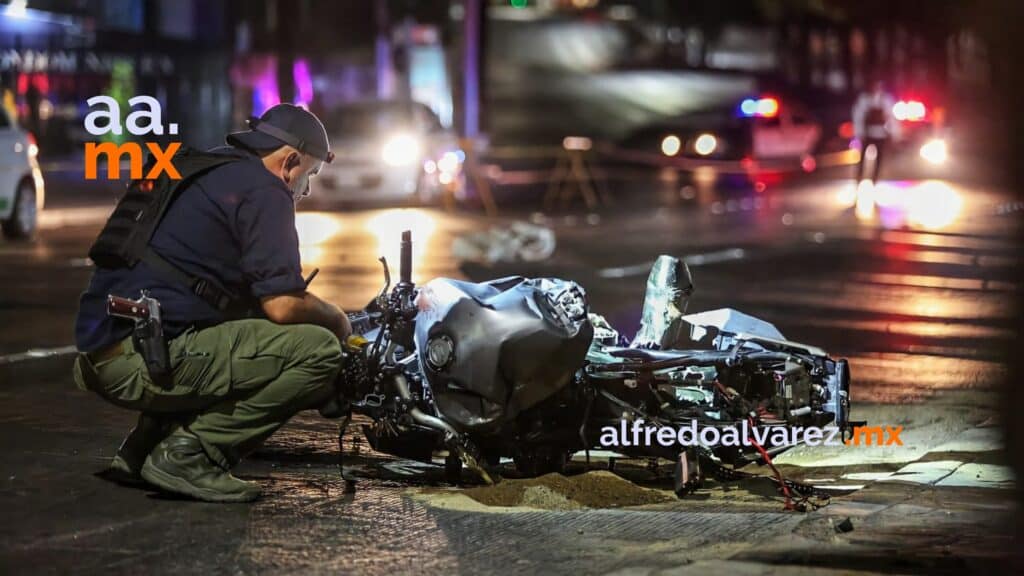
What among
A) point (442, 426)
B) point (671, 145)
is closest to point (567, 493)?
point (442, 426)

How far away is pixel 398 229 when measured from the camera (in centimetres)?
2105

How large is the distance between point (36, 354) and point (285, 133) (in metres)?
4.75

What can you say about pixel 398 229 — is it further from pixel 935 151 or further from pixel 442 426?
pixel 935 151

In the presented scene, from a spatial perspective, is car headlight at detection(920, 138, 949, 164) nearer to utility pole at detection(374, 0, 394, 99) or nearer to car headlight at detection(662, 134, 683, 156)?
car headlight at detection(662, 134, 683, 156)

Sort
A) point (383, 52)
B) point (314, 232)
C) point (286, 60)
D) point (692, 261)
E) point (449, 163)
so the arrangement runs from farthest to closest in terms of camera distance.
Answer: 1. point (383, 52)
2. point (286, 60)
3. point (449, 163)
4. point (314, 232)
5. point (692, 261)

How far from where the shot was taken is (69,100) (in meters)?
39.7

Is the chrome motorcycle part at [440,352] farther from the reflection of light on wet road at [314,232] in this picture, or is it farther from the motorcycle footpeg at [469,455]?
the reflection of light on wet road at [314,232]

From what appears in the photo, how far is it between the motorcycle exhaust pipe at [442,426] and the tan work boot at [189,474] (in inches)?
29.4

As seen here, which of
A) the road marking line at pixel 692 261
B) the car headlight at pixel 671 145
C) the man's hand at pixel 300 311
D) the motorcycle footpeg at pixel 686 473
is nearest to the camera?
the man's hand at pixel 300 311

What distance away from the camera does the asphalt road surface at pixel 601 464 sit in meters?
5.63

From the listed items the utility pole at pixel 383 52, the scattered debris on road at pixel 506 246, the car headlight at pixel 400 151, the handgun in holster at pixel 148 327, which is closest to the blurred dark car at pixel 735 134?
the car headlight at pixel 400 151

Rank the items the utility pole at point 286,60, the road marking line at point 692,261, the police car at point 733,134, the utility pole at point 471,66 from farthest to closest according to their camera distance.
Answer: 1. the police car at point 733,134
2. the utility pole at point 286,60
3. the utility pole at point 471,66
4. the road marking line at point 692,261

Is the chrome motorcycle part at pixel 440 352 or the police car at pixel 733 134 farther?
the police car at pixel 733 134

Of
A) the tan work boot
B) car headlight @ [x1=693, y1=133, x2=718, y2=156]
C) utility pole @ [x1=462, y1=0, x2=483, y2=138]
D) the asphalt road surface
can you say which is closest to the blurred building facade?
utility pole @ [x1=462, y1=0, x2=483, y2=138]
